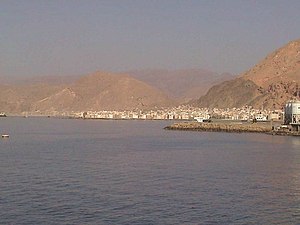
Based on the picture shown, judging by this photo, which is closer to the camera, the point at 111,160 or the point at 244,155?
the point at 111,160

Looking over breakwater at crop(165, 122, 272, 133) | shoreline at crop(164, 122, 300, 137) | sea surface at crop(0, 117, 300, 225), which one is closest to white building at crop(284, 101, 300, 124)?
shoreline at crop(164, 122, 300, 137)

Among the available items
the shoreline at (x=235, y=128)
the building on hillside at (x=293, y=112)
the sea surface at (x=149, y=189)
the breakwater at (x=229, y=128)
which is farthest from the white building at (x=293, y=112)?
the sea surface at (x=149, y=189)

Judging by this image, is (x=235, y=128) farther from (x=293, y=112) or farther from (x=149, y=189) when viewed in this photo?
(x=149, y=189)

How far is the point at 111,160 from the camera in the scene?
41.6m

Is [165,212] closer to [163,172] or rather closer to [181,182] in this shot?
[181,182]

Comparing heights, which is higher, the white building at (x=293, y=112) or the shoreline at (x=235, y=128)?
the white building at (x=293, y=112)

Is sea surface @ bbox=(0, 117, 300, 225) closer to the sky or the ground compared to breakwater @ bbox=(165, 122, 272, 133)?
closer to the ground

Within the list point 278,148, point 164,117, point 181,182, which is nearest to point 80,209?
point 181,182

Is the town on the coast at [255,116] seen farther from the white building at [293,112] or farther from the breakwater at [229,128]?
the breakwater at [229,128]

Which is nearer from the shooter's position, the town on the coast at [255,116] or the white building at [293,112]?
the town on the coast at [255,116]

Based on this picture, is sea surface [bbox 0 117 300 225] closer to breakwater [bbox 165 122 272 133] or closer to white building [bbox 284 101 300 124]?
breakwater [bbox 165 122 272 133]

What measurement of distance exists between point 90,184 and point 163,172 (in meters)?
6.44

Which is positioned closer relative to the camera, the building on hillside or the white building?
the building on hillside

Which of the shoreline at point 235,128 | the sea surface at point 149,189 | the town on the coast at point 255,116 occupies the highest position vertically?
the town on the coast at point 255,116
